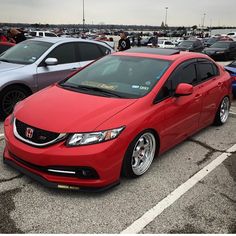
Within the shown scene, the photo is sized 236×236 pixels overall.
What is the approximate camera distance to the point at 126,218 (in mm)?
3273

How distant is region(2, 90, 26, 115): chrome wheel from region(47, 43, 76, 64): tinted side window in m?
1.05

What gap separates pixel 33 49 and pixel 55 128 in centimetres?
400

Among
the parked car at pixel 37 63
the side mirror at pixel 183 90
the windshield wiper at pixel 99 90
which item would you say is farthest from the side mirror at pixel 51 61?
the side mirror at pixel 183 90

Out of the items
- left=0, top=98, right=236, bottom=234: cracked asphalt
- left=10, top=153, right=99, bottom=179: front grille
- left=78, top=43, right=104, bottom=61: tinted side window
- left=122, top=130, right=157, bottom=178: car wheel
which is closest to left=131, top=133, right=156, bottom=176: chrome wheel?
left=122, top=130, right=157, bottom=178: car wheel

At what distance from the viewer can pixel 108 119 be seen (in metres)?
3.67

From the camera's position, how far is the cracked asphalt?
3.14 metres

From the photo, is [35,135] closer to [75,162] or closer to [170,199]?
[75,162]

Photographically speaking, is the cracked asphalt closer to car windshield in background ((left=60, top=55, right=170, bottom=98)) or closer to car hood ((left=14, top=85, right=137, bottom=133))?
car hood ((left=14, top=85, right=137, bottom=133))

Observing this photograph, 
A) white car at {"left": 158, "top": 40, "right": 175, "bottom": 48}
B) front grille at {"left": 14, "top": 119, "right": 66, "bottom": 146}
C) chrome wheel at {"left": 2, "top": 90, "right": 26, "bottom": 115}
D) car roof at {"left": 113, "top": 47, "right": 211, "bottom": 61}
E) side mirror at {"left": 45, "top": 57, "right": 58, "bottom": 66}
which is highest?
car roof at {"left": 113, "top": 47, "right": 211, "bottom": 61}

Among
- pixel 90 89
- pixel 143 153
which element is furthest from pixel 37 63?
pixel 143 153

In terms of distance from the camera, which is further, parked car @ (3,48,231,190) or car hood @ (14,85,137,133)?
car hood @ (14,85,137,133)

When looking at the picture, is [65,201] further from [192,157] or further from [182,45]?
[182,45]

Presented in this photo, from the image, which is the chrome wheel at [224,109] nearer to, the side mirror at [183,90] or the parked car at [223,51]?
the side mirror at [183,90]

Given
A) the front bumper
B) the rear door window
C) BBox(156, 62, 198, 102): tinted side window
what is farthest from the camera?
the rear door window
